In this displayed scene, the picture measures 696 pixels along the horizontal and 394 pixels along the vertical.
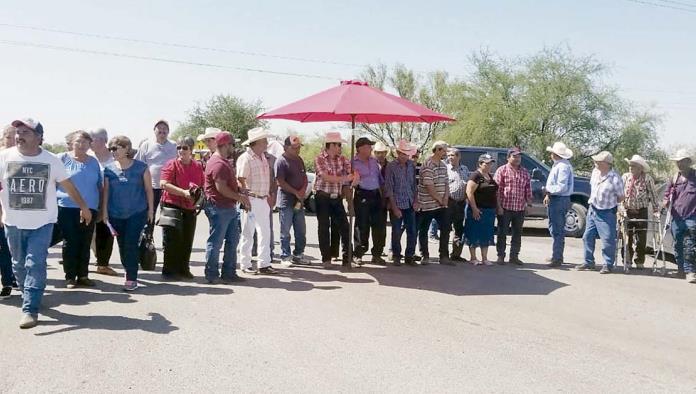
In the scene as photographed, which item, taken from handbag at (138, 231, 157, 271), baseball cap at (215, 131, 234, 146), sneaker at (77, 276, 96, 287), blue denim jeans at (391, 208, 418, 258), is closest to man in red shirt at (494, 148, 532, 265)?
blue denim jeans at (391, 208, 418, 258)

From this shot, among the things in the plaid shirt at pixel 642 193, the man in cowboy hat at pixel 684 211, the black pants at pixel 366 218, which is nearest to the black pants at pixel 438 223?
the black pants at pixel 366 218

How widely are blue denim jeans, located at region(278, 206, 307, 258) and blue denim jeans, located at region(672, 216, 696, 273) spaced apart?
5.50 meters

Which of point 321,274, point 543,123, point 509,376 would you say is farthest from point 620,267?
point 543,123

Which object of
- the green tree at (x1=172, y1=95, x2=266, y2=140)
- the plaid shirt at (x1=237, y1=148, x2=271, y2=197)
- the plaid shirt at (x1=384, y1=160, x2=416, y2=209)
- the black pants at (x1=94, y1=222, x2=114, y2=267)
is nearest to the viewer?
the black pants at (x1=94, y1=222, x2=114, y2=267)

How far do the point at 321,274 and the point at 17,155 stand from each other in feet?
13.3

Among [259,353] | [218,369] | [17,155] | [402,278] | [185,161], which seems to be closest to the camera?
[218,369]

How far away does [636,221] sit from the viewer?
936cm

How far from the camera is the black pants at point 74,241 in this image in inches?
261

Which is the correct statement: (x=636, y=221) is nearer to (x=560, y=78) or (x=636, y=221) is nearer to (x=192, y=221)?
(x=192, y=221)

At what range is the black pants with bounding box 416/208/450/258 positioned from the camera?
9.05 metres

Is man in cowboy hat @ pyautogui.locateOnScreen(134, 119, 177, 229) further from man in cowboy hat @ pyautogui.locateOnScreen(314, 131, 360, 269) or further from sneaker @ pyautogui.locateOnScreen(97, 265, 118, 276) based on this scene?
man in cowboy hat @ pyautogui.locateOnScreen(314, 131, 360, 269)

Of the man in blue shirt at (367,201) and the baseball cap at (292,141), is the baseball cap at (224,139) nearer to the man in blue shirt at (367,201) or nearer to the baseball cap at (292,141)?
the baseball cap at (292,141)

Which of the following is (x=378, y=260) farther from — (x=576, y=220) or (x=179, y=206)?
(x=576, y=220)

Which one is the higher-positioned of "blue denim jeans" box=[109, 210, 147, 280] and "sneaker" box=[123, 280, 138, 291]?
"blue denim jeans" box=[109, 210, 147, 280]
